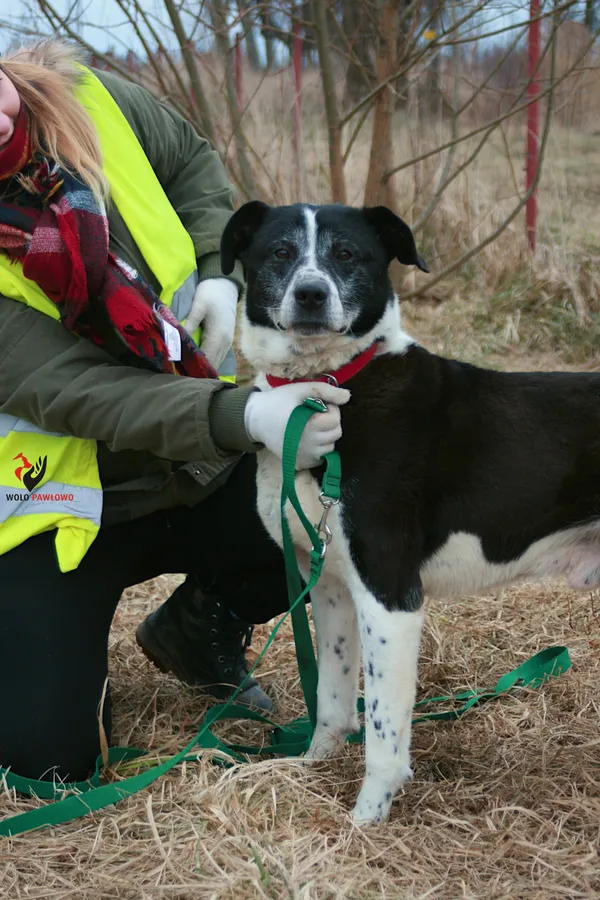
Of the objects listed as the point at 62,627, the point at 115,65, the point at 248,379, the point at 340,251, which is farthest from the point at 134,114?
the point at 248,379

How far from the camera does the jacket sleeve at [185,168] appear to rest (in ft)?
8.24

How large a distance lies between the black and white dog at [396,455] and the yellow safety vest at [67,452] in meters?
0.24

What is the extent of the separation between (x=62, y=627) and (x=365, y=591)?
0.79 meters

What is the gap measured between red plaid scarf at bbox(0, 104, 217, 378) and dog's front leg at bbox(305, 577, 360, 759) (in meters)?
0.76

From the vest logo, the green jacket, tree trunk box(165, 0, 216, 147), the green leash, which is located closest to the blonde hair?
the green jacket

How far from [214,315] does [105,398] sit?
1.59 ft

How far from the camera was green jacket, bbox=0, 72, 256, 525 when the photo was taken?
6.75ft

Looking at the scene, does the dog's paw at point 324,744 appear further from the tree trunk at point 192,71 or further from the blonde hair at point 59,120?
the tree trunk at point 192,71

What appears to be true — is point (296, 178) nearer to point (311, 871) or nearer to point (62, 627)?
point (62, 627)

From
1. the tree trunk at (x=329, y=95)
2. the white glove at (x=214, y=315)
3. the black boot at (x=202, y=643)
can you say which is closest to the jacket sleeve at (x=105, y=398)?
the white glove at (x=214, y=315)

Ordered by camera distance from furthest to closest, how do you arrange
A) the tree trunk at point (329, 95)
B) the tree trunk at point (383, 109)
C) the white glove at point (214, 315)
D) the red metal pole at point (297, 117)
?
the red metal pole at point (297, 117) < the tree trunk at point (383, 109) < the tree trunk at point (329, 95) < the white glove at point (214, 315)

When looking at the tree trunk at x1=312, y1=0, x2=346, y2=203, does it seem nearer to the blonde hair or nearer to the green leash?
the blonde hair

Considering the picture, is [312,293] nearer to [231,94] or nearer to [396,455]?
[396,455]

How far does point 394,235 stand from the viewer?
2234 mm
